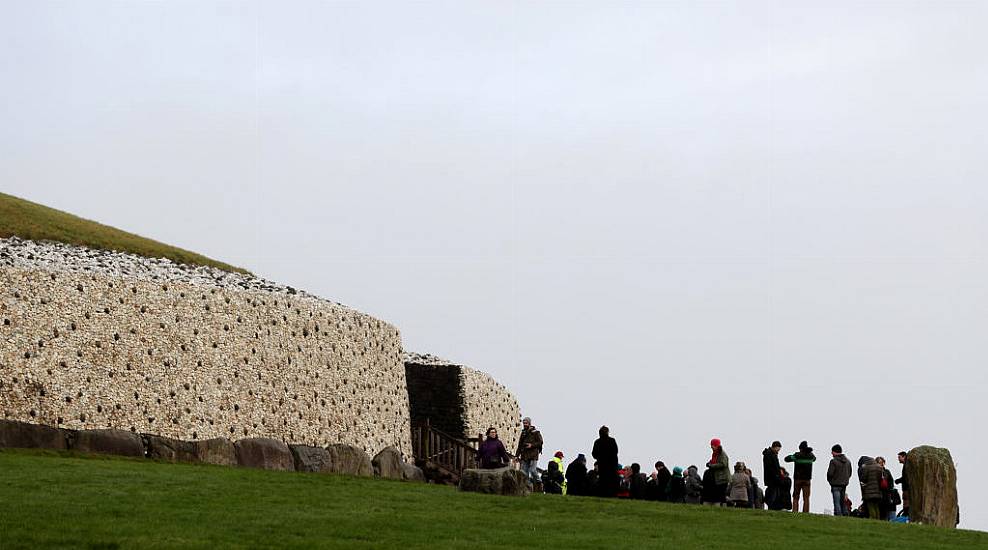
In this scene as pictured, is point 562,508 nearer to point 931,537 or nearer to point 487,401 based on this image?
point 931,537

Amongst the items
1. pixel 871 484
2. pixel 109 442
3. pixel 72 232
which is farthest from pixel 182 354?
pixel 871 484

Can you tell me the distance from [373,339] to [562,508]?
21284 millimetres

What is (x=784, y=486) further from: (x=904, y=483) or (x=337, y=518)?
(x=337, y=518)

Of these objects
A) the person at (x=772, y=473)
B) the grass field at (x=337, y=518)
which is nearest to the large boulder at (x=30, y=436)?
the grass field at (x=337, y=518)

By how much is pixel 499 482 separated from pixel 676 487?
7844mm

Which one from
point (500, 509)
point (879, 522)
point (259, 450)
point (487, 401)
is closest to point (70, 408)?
point (259, 450)

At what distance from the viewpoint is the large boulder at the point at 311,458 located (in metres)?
37.6

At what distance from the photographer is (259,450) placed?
36.4 metres

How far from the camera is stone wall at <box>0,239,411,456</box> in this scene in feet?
105

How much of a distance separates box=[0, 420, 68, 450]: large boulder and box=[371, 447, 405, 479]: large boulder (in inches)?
464

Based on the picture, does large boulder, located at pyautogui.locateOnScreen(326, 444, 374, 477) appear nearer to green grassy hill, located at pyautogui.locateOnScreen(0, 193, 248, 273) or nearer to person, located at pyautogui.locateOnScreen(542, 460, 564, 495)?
person, located at pyautogui.locateOnScreen(542, 460, 564, 495)

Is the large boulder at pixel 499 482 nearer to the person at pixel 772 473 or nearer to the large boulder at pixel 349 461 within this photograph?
the person at pixel 772 473

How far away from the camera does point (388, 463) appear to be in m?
41.1

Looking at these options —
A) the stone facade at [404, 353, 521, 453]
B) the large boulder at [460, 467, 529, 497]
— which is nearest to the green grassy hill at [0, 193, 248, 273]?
the stone facade at [404, 353, 521, 453]
